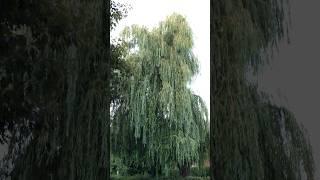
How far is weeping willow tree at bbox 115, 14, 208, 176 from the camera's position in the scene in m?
4.51

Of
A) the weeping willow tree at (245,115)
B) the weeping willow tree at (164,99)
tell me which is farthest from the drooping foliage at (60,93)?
the weeping willow tree at (245,115)

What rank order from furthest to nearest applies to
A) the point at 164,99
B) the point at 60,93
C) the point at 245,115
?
1. the point at 164,99
2. the point at 245,115
3. the point at 60,93

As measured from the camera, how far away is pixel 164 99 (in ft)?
15.3

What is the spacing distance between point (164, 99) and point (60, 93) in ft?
3.05

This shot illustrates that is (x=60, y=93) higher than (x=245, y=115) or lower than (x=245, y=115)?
higher

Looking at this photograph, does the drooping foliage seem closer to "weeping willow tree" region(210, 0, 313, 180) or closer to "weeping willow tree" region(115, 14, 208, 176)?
"weeping willow tree" region(115, 14, 208, 176)

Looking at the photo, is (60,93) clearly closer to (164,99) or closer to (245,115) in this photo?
(164,99)

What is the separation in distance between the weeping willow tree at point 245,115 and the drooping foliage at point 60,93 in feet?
2.61

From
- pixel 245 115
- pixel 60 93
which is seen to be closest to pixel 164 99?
pixel 245 115

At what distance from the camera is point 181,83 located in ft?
15.6

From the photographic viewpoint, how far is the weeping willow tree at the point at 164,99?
178 inches

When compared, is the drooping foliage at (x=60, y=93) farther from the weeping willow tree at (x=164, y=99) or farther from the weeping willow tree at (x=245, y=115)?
the weeping willow tree at (x=245, y=115)

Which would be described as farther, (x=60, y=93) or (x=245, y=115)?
(x=245, y=115)

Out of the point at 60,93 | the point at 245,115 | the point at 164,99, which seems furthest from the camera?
the point at 164,99
